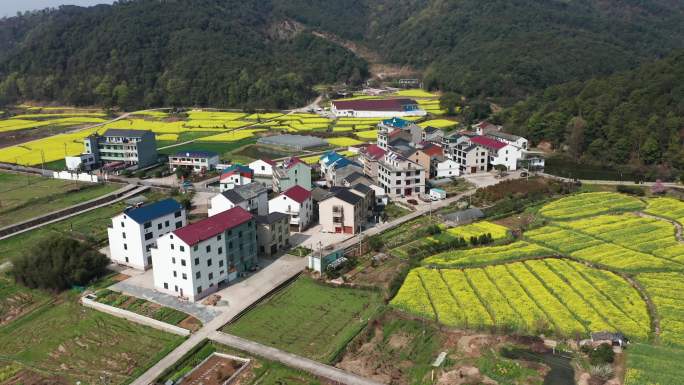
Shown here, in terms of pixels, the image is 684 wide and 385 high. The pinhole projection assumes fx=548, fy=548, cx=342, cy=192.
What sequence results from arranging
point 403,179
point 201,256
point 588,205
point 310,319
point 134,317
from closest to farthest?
point 310,319 < point 134,317 < point 201,256 < point 588,205 < point 403,179

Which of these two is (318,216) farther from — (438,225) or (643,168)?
(643,168)

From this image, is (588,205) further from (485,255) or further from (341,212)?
(341,212)

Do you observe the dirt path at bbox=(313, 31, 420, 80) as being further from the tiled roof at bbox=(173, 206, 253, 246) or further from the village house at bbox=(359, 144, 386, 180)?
the tiled roof at bbox=(173, 206, 253, 246)

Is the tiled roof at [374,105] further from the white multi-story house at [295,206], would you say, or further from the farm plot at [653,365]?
the farm plot at [653,365]

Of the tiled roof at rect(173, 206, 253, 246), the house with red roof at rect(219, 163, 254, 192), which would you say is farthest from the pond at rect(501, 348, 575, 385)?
the house with red roof at rect(219, 163, 254, 192)

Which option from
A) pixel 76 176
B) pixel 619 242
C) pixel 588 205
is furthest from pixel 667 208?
pixel 76 176

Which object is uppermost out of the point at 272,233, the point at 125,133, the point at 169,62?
the point at 169,62

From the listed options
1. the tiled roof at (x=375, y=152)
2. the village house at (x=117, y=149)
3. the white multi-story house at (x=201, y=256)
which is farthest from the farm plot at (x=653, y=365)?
the village house at (x=117, y=149)
